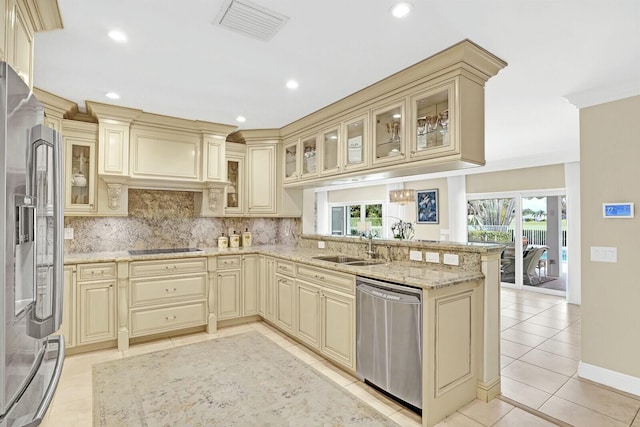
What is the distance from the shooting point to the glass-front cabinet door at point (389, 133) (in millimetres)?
2822

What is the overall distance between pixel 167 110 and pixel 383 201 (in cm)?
571

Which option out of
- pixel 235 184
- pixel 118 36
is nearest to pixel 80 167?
pixel 235 184

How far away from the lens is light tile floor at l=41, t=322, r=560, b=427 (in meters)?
2.25

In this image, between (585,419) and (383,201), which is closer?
(585,419)

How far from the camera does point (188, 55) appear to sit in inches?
97.2

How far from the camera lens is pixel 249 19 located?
2012mm

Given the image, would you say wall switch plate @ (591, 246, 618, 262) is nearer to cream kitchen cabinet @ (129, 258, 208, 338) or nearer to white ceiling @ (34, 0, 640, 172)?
white ceiling @ (34, 0, 640, 172)

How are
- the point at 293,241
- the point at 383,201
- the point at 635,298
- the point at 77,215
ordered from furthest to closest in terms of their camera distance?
the point at 383,201, the point at 293,241, the point at 77,215, the point at 635,298

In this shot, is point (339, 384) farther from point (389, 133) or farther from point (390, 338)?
point (389, 133)

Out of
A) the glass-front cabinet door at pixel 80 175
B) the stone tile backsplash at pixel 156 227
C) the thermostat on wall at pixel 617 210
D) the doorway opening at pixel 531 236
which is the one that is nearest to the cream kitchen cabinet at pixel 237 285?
the stone tile backsplash at pixel 156 227

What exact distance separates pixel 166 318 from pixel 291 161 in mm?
2413

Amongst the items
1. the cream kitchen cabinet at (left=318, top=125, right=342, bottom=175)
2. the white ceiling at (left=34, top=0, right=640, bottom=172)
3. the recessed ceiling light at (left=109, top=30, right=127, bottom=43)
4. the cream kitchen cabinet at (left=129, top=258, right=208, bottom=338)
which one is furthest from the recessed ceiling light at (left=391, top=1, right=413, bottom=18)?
the cream kitchen cabinet at (left=129, top=258, right=208, bottom=338)

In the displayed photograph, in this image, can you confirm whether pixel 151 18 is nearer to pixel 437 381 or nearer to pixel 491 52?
pixel 491 52

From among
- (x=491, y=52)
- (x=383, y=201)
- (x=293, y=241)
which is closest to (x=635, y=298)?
(x=491, y=52)
